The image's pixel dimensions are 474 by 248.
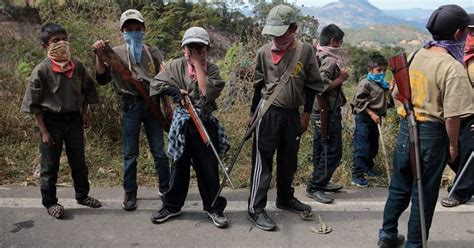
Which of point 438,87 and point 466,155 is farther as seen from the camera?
point 466,155

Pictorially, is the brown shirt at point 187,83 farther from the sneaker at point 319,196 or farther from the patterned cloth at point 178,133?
the sneaker at point 319,196

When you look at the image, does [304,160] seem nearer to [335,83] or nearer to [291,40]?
[335,83]

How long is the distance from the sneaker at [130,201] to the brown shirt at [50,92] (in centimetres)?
95

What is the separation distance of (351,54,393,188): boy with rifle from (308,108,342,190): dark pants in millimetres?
597

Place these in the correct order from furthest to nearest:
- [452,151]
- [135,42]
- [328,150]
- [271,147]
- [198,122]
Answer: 1. [328,150]
2. [135,42]
3. [271,147]
4. [198,122]
5. [452,151]

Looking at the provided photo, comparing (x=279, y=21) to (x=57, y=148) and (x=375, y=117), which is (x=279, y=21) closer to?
(x=375, y=117)

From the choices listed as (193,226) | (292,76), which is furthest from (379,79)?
(193,226)

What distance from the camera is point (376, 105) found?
16.6 ft

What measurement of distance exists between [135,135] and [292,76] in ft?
5.24

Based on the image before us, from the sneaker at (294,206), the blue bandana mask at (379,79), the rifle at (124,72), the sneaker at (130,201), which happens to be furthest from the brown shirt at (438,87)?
the sneaker at (130,201)

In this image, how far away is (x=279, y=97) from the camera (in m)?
3.73

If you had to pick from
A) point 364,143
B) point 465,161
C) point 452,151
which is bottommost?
point 364,143

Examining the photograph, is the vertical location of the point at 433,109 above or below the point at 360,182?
above

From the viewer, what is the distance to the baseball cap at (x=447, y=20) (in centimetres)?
294
